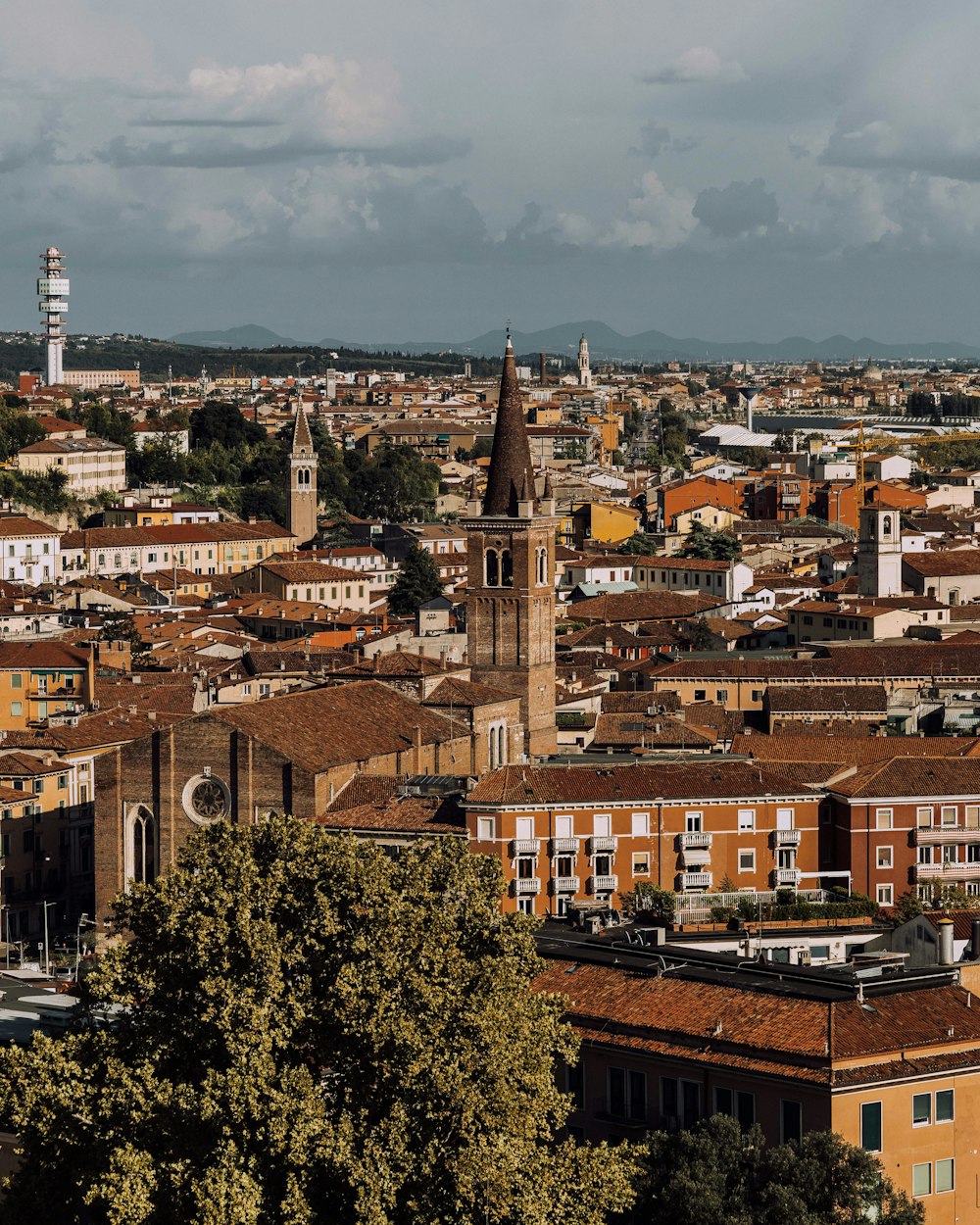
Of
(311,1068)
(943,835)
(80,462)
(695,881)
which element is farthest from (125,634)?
(311,1068)

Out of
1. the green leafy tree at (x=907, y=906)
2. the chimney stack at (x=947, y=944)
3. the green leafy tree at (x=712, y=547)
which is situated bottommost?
the green leafy tree at (x=907, y=906)

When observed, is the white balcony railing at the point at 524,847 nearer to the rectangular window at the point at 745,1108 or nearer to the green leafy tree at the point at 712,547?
the rectangular window at the point at 745,1108

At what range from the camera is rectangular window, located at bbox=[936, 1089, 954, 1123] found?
23.5 metres

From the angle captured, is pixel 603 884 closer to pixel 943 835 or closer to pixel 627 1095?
pixel 943 835

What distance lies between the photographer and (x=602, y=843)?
39156 millimetres

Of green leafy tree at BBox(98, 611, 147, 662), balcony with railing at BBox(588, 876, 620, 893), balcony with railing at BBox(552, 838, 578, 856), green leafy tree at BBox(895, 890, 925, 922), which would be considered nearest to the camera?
green leafy tree at BBox(895, 890, 925, 922)

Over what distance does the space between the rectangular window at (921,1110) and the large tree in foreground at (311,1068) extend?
8.96 ft

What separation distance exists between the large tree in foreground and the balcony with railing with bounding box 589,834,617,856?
1402cm

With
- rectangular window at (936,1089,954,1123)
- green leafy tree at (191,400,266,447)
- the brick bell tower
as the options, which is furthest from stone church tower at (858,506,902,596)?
rectangular window at (936,1089,954,1123)

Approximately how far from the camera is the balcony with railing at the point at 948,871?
39000 mm

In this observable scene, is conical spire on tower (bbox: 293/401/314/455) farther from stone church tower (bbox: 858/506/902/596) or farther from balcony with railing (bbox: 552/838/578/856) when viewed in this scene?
balcony with railing (bbox: 552/838/578/856)

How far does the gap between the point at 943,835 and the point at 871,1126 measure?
16.5m

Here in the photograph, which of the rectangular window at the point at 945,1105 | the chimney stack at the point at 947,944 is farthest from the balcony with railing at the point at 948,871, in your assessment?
the rectangular window at the point at 945,1105

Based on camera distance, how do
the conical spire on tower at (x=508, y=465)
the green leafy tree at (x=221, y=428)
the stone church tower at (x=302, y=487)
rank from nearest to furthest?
the conical spire on tower at (x=508, y=465) < the stone church tower at (x=302, y=487) < the green leafy tree at (x=221, y=428)
